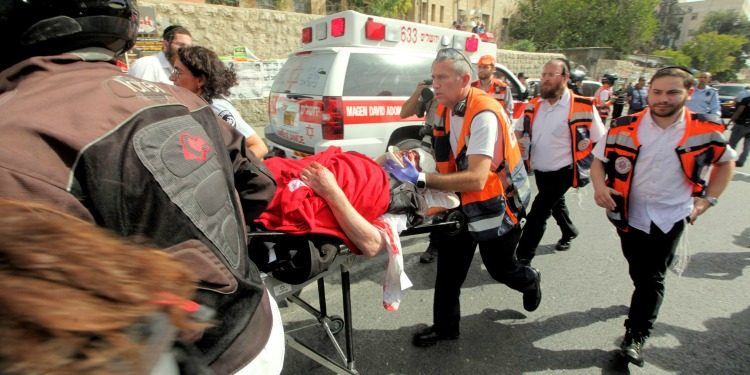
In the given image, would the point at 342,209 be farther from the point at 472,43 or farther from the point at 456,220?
the point at 472,43

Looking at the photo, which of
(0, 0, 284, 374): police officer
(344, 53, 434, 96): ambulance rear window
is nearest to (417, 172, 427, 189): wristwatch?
(0, 0, 284, 374): police officer

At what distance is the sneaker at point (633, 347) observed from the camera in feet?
8.13

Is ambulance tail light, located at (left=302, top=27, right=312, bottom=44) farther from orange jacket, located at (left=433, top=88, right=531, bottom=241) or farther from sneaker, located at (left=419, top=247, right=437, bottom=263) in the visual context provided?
orange jacket, located at (left=433, top=88, right=531, bottom=241)

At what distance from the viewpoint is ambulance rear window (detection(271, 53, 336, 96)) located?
4906mm

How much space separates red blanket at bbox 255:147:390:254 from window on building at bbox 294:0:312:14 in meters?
17.0

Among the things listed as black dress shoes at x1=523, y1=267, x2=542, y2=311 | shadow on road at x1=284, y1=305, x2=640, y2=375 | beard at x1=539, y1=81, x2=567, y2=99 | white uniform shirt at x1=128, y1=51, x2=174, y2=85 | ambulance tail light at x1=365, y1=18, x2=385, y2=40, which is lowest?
shadow on road at x1=284, y1=305, x2=640, y2=375

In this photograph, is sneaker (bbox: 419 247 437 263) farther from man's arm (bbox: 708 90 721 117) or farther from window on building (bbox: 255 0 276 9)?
window on building (bbox: 255 0 276 9)

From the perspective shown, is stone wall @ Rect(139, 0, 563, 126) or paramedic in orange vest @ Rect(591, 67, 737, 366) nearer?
paramedic in orange vest @ Rect(591, 67, 737, 366)

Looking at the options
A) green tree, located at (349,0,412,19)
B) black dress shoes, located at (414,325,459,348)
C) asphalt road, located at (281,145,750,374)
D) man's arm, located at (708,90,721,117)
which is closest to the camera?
asphalt road, located at (281,145,750,374)

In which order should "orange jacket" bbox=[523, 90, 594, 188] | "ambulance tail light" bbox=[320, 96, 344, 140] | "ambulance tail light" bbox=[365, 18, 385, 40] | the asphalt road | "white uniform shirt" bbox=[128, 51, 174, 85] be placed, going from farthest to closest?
"ambulance tail light" bbox=[365, 18, 385, 40] → "ambulance tail light" bbox=[320, 96, 344, 140] → "orange jacket" bbox=[523, 90, 594, 188] → "white uniform shirt" bbox=[128, 51, 174, 85] → the asphalt road

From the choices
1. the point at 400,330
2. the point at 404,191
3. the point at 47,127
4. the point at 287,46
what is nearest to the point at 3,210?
the point at 47,127

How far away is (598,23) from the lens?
34.7 m

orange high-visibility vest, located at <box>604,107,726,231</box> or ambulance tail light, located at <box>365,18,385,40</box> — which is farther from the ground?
ambulance tail light, located at <box>365,18,385,40</box>

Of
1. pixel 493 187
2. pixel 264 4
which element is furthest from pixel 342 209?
pixel 264 4
